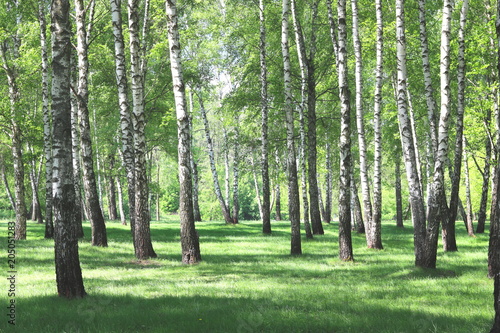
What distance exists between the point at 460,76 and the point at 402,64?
5472mm

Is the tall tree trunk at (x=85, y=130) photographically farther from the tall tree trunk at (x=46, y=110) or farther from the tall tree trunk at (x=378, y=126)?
the tall tree trunk at (x=378, y=126)

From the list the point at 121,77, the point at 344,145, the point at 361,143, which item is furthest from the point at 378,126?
the point at 121,77

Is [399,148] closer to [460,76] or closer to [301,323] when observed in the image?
[460,76]

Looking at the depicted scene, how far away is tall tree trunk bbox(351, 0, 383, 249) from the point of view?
51.1 feet

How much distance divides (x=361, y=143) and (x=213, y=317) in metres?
11.1

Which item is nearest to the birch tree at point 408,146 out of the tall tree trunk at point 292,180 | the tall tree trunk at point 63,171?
the tall tree trunk at point 292,180

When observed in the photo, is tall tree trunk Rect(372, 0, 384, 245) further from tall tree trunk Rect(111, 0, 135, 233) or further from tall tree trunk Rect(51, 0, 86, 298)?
tall tree trunk Rect(51, 0, 86, 298)

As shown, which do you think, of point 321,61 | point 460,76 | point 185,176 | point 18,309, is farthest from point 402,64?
point 321,61

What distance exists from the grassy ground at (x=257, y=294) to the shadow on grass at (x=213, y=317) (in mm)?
16

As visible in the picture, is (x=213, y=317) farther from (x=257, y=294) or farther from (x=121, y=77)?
(x=121, y=77)

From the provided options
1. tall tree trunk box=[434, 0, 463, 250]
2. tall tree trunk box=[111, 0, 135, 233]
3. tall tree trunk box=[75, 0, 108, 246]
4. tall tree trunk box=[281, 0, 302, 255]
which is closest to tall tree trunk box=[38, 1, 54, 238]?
tall tree trunk box=[75, 0, 108, 246]

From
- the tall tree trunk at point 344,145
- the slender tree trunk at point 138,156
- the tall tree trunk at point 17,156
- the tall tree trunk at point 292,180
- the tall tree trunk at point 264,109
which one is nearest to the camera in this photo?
the tall tree trunk at point 344,145

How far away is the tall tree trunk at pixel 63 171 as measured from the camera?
779 centimetres

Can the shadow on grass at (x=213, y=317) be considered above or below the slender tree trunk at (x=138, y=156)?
below
